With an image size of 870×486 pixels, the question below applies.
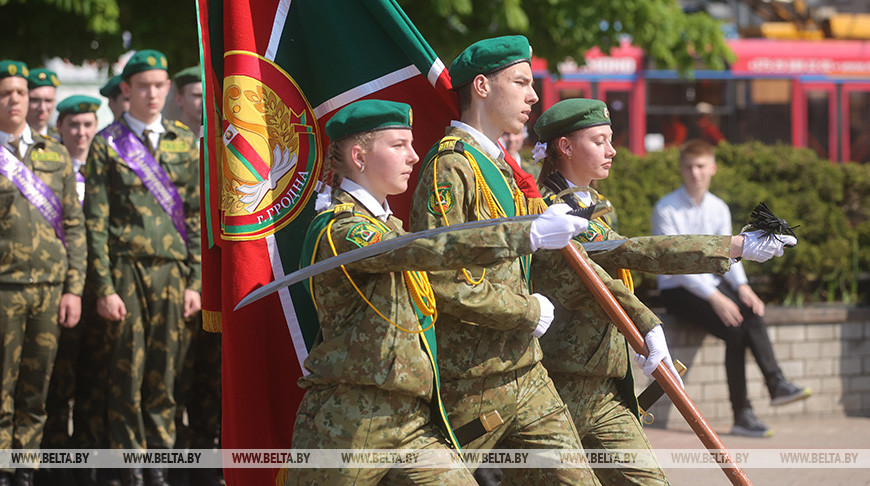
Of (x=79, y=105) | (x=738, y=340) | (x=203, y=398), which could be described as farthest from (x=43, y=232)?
(x=738, y=340)

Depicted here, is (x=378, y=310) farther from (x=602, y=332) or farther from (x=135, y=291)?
(x=135, y=291)

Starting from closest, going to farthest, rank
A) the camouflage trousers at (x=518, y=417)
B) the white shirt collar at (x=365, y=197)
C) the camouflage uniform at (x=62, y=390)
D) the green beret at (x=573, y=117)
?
the white shirt collar at (x=365, y=197) < the camouflage trousers at (x=518, y=417) < the green beret at (x=573, y=117) < the camouflage uniform at (x=62, y=390)

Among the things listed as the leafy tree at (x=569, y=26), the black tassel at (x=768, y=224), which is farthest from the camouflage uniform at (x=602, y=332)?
the leafy tree at (x=569, y=26)

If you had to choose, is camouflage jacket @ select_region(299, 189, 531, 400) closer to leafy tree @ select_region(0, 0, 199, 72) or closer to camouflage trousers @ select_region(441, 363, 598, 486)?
camouflage trousers @ select_region(441, 363, 598, 486)

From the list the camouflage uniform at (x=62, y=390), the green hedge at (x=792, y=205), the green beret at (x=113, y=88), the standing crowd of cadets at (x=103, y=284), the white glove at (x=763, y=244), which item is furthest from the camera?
the green hedge at (x=792, y=205)

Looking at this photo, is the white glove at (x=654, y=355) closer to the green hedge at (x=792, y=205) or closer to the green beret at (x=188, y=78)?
the green beret at (x=188, y=78)

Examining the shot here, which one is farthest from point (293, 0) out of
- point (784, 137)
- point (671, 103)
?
point (784, 137)

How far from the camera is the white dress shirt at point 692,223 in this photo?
7703 millimetres

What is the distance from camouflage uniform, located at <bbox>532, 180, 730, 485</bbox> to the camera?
13.5ft

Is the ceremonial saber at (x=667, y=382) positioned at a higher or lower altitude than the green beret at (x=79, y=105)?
lower

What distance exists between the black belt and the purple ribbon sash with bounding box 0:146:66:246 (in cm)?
323

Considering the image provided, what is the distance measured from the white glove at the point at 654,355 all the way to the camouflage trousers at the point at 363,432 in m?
0.86

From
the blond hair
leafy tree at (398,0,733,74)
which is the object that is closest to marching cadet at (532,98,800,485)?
the blond hair

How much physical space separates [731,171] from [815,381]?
1.89 m
